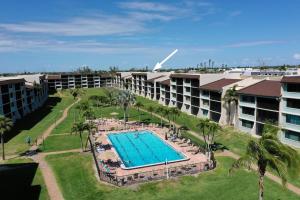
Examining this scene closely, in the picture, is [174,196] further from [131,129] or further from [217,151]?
[131,129]

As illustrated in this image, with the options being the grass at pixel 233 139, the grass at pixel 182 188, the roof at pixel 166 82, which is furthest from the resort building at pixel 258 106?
the roof at pixel 166 82

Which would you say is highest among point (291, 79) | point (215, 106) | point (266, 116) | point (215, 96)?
point (291, 79)

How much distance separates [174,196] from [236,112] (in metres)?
39.2

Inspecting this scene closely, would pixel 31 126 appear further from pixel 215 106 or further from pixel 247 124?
pixel 247 124

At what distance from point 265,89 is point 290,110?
29.2 feet

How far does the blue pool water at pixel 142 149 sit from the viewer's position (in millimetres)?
54053

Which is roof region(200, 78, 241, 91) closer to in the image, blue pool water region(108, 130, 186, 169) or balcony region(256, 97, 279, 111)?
balcony region(256, 97, 279, 111)

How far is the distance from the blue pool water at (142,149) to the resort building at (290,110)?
20.9 metres

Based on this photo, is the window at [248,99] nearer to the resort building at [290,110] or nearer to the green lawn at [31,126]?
the resort building at [290,110]

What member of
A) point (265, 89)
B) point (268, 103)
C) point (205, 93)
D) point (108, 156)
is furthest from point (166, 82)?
point (108, 156)

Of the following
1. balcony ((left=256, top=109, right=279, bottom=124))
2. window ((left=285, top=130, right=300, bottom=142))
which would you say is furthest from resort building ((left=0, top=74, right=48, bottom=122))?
window ((left=285, top=130, right=300, bottom=142))

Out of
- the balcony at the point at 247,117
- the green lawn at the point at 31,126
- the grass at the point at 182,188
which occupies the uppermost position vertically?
the balcony at the point at 247,117

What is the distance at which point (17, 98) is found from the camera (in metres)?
89.0

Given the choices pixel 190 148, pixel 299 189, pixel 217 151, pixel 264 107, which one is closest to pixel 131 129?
pixel 190 148
